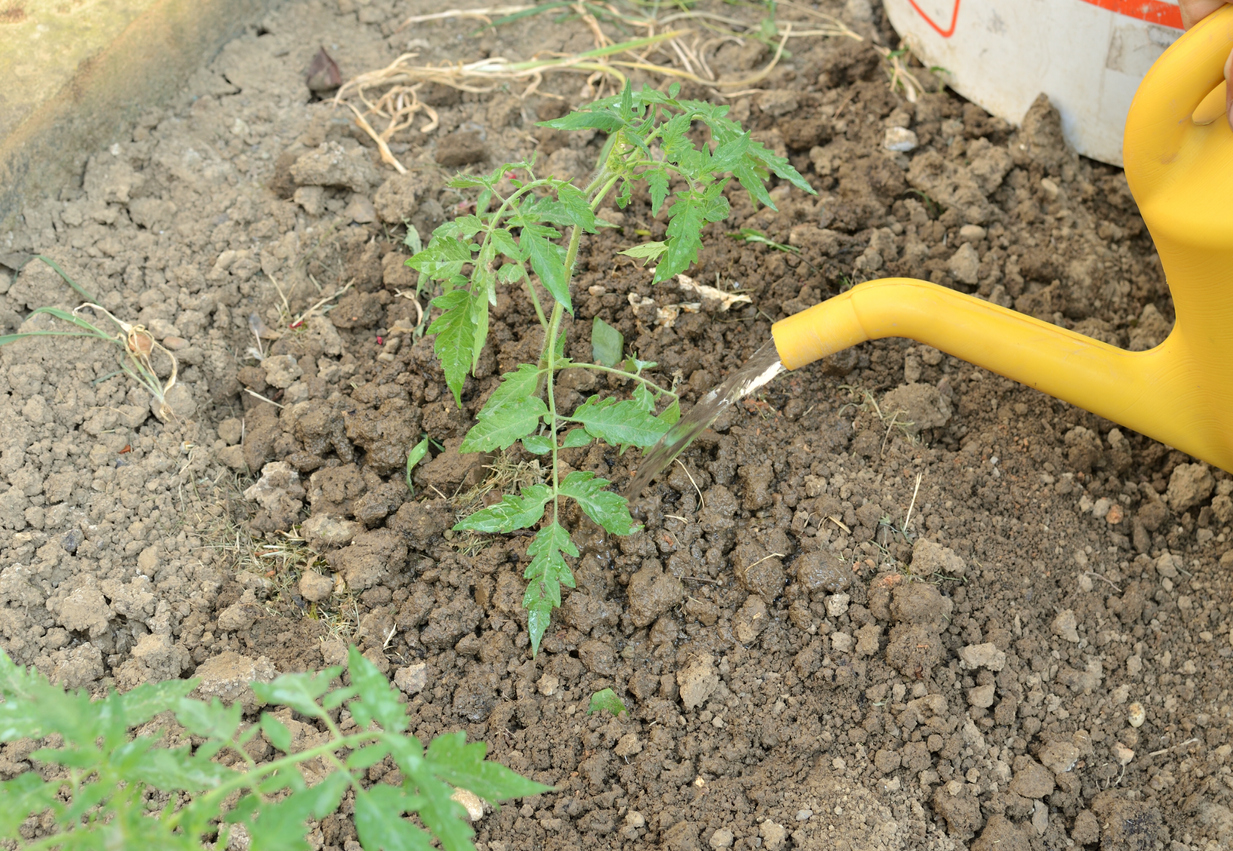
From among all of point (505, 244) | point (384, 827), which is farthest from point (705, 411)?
point (384, 827)

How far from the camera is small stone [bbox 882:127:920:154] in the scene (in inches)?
91.6

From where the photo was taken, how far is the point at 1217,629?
1.69 meters

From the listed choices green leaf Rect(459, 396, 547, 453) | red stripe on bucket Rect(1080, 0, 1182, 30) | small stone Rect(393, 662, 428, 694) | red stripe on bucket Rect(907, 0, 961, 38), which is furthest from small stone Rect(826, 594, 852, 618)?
red stripe on bucket Rect(907, 0, 961, 38)

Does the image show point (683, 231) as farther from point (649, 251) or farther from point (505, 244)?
point (505, 244)

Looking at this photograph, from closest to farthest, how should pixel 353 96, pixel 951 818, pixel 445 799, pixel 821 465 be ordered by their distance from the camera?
pixel 445 799 → pixel 951 818 → pixel 821 465 → pixel 353 96

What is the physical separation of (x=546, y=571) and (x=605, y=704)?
0.91 feet

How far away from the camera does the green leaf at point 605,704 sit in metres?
1.60

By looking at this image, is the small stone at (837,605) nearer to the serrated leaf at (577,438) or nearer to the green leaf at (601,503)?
the green leaf at (601,503)

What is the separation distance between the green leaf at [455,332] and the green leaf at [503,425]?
91mm

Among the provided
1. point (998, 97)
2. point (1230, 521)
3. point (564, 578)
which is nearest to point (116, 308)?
point (564, 578)

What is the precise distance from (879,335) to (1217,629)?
0.79m

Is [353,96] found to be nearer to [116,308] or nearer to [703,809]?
[116,308]

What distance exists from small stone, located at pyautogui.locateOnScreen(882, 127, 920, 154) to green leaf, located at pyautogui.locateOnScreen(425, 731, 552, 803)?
185 centimetres

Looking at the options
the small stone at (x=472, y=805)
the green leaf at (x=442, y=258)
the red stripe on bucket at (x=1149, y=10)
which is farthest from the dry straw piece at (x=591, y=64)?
the small stone at (x=472, y=805)
